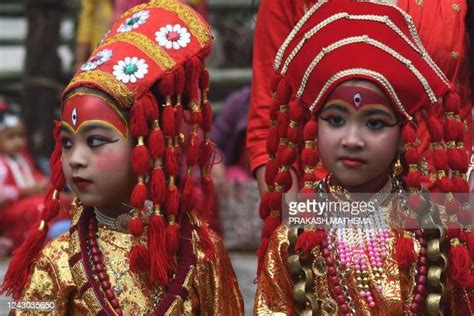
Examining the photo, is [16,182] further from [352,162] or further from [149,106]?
[352,162]

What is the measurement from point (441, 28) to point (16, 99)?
688cm

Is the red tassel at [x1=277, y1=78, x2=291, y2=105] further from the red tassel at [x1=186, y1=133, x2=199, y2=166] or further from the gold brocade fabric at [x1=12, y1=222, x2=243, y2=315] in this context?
the gold brocade fabric at [x1=12, y1=222, x2=243, y2=315]

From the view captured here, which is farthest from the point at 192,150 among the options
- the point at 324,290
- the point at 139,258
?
the point at 324,290

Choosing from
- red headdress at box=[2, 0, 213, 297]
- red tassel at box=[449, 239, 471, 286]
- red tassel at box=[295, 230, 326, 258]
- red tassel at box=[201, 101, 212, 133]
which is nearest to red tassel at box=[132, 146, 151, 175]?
red headdress at box=[2, 0, 213, 297]

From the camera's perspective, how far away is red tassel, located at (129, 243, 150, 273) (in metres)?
3.90

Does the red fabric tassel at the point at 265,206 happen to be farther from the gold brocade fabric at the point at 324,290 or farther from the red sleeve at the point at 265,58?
the red sleeve at the point at 265,58

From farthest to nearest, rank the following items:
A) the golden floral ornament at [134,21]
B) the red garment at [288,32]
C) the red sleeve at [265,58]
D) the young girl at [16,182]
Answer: the young girl at [16,182] < the red sleeve at [265,58] < the red garment at [288,32] < the golden floral ornament at [134,21]

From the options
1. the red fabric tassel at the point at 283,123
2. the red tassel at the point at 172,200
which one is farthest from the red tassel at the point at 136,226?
the red fabric tassel at the point at 283,123

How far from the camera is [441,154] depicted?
3799 mm

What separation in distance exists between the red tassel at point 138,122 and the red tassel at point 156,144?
0.03 m

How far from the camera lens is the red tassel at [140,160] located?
3844 mm

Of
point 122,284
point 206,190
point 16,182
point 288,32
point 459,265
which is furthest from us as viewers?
point 16,182

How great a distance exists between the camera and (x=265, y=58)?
4414 mm

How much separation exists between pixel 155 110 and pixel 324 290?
78 cm
